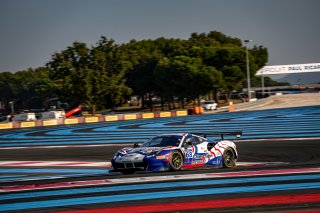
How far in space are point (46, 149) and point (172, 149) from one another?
1344cm

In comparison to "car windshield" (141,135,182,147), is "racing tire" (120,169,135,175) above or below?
below

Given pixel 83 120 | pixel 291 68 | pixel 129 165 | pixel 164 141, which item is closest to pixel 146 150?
pixel 129 165

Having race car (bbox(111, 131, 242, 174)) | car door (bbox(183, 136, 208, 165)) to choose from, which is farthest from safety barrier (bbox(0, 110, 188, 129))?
car door (bbox(183, 136, 208, 165))

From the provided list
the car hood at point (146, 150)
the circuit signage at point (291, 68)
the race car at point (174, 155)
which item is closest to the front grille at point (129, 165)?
the race car at point (174, 155)

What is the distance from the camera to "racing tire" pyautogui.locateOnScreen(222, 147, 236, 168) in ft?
51.3

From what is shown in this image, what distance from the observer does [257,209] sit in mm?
8266

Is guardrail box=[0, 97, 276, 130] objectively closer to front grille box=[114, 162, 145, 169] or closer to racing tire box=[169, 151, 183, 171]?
front grille box=[114, 162, 145, 169]

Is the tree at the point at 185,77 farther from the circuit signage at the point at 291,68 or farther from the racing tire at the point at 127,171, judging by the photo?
the racing tire at the point at 127,171

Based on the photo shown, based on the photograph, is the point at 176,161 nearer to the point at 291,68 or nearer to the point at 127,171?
the point at 127,171

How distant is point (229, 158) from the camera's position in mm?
15867

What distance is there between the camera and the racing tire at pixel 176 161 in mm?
13906

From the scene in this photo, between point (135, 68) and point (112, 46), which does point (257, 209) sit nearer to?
point (112, 46)

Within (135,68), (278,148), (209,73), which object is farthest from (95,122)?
(135,68)

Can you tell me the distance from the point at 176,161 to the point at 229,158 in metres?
2.37
